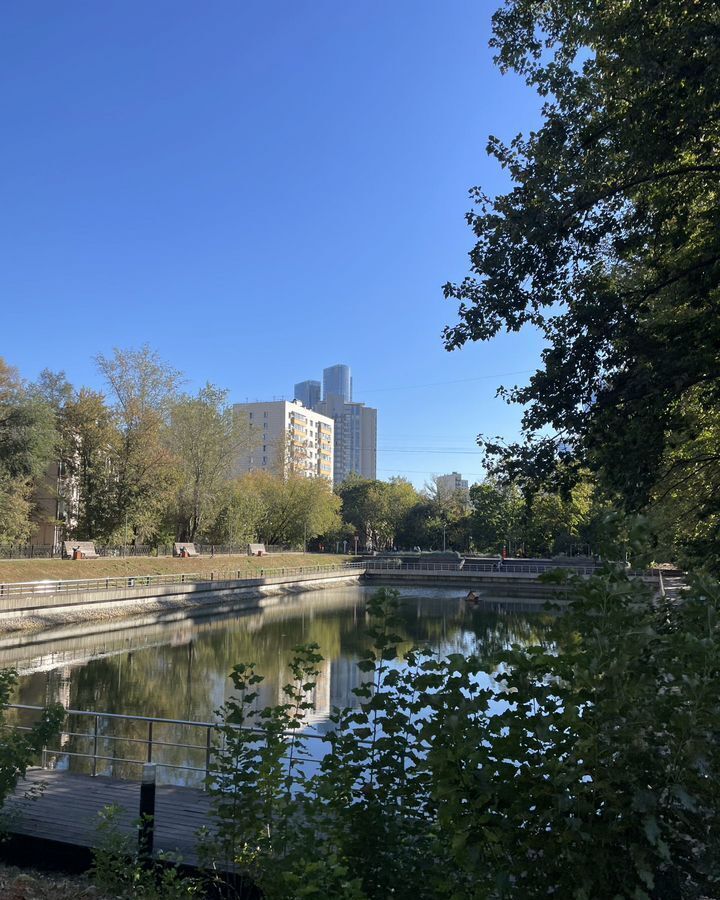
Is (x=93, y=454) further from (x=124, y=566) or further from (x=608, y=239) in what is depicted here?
(x=608, y=239)

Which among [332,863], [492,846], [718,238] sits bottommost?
[332,863]

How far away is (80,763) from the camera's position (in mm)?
11766

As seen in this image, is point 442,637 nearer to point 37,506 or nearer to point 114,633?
point 114,633

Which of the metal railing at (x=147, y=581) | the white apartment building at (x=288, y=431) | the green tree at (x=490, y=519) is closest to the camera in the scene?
the metal railing at (x=147, y=581)

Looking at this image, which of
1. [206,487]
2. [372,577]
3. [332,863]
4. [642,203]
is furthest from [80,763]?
[372,577]

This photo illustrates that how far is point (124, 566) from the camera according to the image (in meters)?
38.3

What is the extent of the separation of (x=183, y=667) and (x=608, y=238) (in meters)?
18.9

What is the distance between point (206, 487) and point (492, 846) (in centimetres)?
5097

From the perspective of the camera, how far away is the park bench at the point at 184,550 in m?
47.2

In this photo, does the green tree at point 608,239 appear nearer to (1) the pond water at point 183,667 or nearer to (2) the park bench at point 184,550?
(1) the pond water at point 183,667

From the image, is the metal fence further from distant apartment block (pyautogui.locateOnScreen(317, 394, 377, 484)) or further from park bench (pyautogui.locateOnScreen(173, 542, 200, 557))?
distant apartment block (pyautogui.locateOnScreen(317, 394, 377, 484))

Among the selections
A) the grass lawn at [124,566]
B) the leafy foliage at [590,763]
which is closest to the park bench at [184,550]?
the grass lawn at [124,566]

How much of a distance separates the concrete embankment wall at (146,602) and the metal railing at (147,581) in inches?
12.5

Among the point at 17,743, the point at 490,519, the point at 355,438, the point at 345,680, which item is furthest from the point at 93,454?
the point at 355,438
